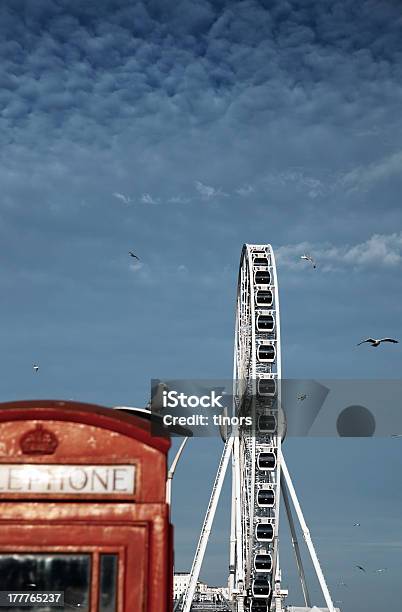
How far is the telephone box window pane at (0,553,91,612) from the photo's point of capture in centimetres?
881

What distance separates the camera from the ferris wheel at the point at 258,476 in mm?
56656

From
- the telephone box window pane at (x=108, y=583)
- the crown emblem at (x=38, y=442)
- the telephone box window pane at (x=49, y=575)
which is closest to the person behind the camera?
the telephone box window pane at (x=49, y=575)

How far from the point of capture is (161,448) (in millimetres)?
9539

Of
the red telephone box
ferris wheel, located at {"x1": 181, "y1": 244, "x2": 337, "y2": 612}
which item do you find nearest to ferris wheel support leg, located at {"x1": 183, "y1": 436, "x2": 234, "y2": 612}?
ferris wheel, located at {"x1": 181, "y1": 244, "x2": 337, "y2": 612}

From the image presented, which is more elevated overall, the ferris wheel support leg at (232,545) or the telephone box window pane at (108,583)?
the ferris wheel support leg at (232,545)

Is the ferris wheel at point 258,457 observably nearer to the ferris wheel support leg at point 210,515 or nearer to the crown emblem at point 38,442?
the ferris wheel support leg at point 210,515

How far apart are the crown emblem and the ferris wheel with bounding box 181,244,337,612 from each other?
1846 inches

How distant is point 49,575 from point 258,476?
162 ft

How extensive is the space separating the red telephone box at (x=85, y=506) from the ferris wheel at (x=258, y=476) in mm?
46832

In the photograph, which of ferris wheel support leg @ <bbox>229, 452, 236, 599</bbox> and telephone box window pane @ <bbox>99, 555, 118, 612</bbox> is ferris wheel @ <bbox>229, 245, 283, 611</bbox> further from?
telephone box window pane @ <bbox>99, 555, 118, 612</bbox>

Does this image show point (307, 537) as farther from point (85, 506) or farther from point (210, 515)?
point (85, 506)

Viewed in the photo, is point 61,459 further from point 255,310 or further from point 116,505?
point 255,310

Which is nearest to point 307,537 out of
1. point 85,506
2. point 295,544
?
point 295,544

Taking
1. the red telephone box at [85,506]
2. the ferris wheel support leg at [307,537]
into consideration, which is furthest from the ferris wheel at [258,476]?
the red telephone box at [85,506]
